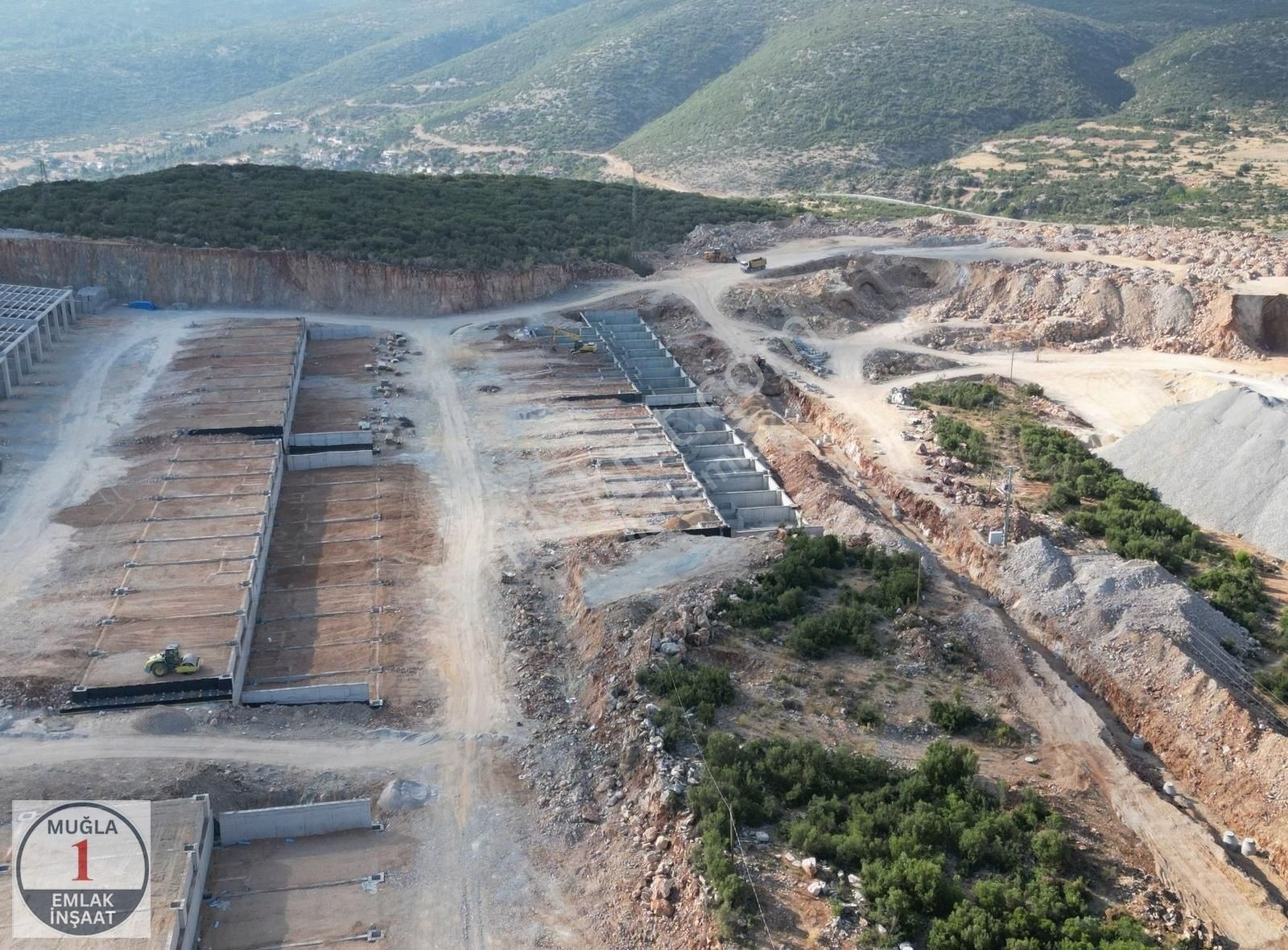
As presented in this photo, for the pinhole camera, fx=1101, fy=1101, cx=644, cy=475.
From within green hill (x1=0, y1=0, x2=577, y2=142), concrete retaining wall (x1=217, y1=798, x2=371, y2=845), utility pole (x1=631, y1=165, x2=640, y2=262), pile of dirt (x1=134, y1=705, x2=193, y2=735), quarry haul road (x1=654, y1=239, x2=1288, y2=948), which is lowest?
quarry haul road (x1=654, y1=239, x2=1288, y2=948)

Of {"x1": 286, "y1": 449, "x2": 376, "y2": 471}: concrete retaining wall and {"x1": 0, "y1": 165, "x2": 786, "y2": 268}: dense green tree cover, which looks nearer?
{"x1": 286, "y1": 449, "x2": 376, "y2": 471}: concrete retaining wall

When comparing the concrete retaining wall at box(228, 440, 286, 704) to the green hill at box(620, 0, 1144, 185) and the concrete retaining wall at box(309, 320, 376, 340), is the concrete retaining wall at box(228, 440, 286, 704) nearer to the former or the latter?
the concrete retaining wall at box(309, 320, 376, 340)

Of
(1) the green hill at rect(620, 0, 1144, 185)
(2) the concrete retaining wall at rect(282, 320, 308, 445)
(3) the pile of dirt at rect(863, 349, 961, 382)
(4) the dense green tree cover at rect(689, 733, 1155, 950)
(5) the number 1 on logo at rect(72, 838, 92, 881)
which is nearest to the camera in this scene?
(4) the dense green tree cover at rect(689, 733, 1155, 950)

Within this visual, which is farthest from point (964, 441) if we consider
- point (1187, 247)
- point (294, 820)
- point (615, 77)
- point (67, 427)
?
point (615, 77)

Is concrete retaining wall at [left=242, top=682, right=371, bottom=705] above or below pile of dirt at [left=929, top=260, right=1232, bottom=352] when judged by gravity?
below

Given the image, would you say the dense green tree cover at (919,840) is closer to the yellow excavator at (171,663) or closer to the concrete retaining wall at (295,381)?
the yellow excavator at (171,663)

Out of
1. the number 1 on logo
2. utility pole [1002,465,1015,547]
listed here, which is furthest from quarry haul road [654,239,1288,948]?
the number 1 on logo

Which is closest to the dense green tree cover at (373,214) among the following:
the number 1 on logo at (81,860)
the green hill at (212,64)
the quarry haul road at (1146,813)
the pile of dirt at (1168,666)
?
the quarry haul road at (1146,813)
